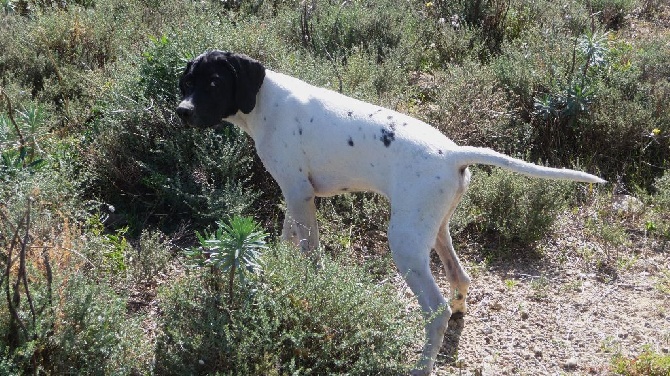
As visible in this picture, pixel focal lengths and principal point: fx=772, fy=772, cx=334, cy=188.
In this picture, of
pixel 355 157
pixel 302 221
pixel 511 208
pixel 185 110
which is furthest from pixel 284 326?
pixel 511 208

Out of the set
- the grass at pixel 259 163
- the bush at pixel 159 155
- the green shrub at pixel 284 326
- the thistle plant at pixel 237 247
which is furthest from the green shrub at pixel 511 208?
the thistle plant at pixel 237 247

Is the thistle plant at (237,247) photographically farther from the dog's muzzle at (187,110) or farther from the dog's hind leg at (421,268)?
the dog's muzzle at (187,110)

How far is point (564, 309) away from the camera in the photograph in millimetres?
5031

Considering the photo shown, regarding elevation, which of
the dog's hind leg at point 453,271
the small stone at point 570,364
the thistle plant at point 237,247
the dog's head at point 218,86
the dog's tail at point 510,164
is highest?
the dog's tail at point 510,164

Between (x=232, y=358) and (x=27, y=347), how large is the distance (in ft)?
3.06

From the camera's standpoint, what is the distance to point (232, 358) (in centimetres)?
372

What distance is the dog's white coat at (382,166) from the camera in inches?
164

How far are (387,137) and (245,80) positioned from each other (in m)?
0.96

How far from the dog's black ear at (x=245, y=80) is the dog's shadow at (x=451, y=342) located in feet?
6.00

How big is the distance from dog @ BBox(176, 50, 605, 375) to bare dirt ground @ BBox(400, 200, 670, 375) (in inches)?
12.0

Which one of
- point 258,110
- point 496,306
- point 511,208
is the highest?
point 258,110

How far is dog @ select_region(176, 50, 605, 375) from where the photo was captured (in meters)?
4.16

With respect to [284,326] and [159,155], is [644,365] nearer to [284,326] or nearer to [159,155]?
[284,326]

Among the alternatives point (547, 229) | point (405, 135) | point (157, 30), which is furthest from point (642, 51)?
point (157, 30)
